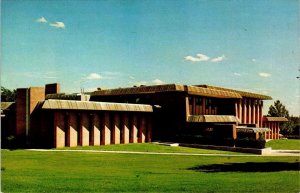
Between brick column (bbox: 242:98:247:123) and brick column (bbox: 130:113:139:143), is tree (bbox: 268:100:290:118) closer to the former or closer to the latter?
brick column (bbox: 242:98:247:123)

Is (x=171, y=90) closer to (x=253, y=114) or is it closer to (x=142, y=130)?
(x=142, y=130)

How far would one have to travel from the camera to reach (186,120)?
5225 centimetres

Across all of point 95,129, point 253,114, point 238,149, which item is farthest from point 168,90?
point 253,114

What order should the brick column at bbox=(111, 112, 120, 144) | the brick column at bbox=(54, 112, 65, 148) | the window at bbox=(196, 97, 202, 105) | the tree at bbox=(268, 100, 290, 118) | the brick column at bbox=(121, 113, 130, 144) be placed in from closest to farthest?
the brick column at bbox=(54, 112, 65, 148)
the brick column at bbox=(111, 112, 120, 144)
the brick column at bbox=(121, 113, 130, 144)
the window at bbox=(196, 97, 202, 105)
the tree at bbox=(268, 100, 290, 118)

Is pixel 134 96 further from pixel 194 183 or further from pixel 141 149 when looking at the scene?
pixel 194 183

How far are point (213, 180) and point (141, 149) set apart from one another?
22.7 meters

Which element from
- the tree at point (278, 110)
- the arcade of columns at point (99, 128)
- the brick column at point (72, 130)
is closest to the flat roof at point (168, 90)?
the arcade of columns at point (99, 128)

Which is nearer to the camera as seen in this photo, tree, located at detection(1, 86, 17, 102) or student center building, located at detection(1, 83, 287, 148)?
student center building, located at detection(1, 83, 287, 148)

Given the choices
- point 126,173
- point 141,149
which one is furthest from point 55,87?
point 126,173

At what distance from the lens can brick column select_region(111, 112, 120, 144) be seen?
4788 centimetres

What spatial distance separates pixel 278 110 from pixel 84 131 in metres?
67.2

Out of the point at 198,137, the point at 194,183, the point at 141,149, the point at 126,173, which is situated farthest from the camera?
the point at 198,137

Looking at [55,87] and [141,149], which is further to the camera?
[55,87]

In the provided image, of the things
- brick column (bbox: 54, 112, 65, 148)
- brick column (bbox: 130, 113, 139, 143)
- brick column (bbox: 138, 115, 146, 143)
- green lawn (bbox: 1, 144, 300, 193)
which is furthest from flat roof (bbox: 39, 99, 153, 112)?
green lawn (bbox: 1, 144, 300, 193)
